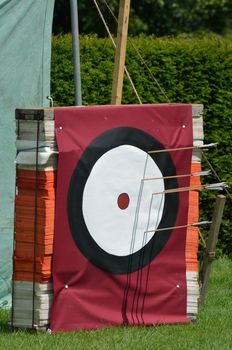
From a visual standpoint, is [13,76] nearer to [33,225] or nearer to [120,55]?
[120,55]

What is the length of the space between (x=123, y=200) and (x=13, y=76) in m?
1.68

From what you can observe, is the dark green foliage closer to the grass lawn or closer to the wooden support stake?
the wooden support stake

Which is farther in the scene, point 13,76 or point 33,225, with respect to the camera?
point 13,76

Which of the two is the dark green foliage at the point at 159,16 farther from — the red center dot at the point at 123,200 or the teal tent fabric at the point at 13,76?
the red center dot at the point at 123,200

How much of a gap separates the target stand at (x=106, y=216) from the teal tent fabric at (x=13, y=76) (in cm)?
134

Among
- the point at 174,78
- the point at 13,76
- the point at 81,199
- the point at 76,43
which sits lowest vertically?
the point at 81,199

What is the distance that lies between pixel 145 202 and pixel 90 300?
2.39 ft

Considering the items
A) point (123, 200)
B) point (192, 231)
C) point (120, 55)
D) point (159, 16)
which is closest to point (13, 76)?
point (120, 55)

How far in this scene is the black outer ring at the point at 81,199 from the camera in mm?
6484

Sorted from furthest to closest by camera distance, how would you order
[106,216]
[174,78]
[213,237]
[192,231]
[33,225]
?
[174,78]
[213,237]
[192,231]
[106,216]
[33,225]

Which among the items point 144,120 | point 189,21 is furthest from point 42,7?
point 189,21

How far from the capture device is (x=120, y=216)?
6.67 m

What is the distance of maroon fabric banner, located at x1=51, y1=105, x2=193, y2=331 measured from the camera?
6.46 m

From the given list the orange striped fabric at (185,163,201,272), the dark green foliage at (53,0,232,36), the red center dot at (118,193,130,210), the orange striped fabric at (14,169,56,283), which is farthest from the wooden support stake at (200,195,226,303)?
the dark green foliage at (53,0,232,36)
